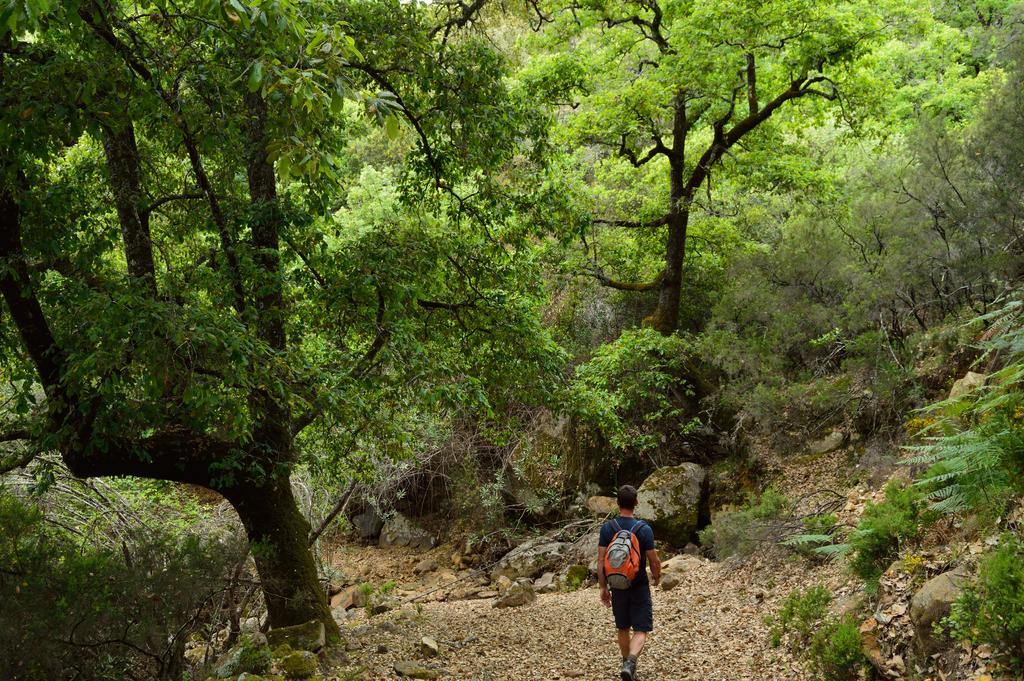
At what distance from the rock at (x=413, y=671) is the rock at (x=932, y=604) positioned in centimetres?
427

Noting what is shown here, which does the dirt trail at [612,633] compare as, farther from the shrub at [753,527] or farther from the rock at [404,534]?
the rock at [404,534]

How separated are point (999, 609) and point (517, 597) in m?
7.16

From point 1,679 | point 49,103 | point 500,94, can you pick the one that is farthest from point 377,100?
point 500,94

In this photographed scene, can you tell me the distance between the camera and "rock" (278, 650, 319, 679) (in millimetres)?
6355

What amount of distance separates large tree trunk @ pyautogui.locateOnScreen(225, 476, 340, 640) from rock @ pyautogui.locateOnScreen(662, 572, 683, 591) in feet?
13.7

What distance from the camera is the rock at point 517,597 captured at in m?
10.1

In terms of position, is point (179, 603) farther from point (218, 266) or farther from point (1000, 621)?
point (1000, 621)

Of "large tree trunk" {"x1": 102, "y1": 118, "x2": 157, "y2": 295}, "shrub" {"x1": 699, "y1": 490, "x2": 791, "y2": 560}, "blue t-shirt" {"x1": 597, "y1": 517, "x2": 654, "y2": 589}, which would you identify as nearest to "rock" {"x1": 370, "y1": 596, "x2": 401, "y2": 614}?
"shrub" {"x1": 699, "y1": 490, "x2": 791, "y2": 560}

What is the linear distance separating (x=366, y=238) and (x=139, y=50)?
8.92 feet

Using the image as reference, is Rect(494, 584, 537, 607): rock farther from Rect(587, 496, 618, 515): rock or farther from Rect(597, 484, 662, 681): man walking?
Rect(597, 484, 662, 681): man walking

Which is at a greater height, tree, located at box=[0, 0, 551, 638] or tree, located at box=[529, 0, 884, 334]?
tree, located at box=[529, 0, 884, 334]

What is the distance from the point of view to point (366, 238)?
24.6 ft

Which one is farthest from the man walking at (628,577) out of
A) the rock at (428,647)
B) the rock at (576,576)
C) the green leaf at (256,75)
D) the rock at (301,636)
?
the rock at (576,576)

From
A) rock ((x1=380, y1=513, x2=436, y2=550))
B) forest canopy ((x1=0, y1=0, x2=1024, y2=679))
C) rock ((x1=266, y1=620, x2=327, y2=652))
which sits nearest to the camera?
forest canopy ((x1=0, y1=0, x2=1024, y2=679))
